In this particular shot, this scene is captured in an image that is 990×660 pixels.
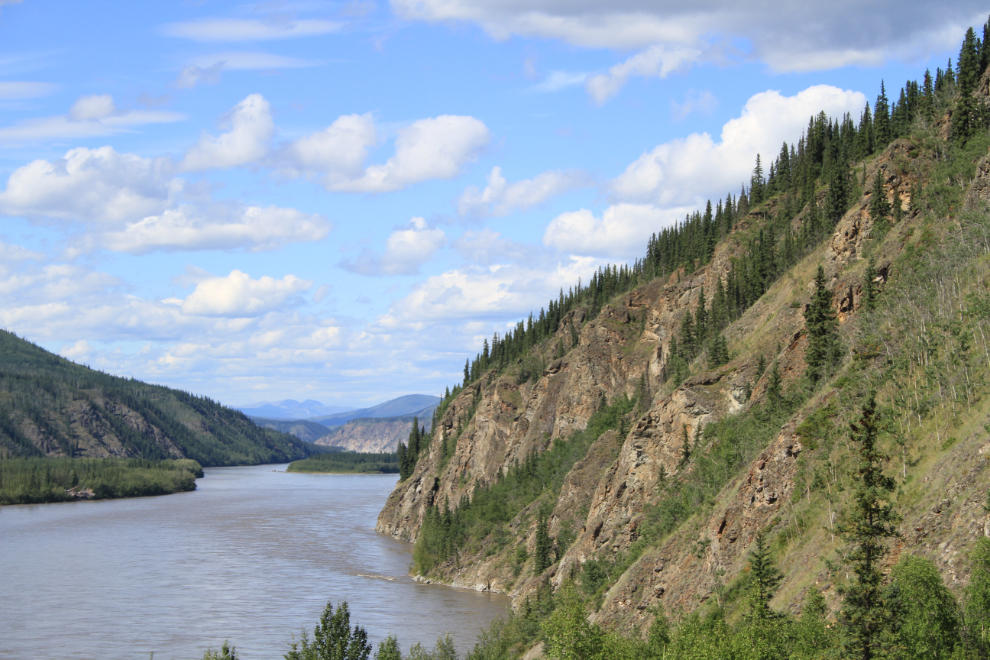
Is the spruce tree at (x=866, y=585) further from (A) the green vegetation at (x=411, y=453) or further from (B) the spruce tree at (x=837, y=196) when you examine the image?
(A) the green vegetation at (x=411, y=453)

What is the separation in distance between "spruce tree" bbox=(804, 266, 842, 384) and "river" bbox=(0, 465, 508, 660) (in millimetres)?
35813

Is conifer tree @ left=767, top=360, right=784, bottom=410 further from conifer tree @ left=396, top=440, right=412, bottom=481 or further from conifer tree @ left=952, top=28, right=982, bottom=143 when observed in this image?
conifer tree @ left=396, top=440, right=412, bottom=481

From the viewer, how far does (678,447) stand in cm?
7638

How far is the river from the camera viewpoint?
243 ft

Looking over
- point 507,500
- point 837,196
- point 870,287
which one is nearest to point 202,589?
point 507,500

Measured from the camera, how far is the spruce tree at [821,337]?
2438 inches

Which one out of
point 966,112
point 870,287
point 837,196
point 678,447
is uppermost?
point 966,112

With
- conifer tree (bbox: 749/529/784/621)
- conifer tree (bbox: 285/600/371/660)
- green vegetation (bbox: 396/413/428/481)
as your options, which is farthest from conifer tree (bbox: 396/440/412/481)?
conifer tree (bbox: 749/529/784/621)

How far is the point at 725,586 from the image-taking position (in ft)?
166

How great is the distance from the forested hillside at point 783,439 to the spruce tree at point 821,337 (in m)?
0.17

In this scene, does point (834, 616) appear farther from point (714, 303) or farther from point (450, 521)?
point (450, 521)

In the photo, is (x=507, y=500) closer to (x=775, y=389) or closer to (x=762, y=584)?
(x=775, y=389)

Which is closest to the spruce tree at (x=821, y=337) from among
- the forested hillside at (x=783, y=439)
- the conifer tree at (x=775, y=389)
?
the forested hillside at (x=783, y=439)

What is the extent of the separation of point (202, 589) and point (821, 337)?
230 ft
